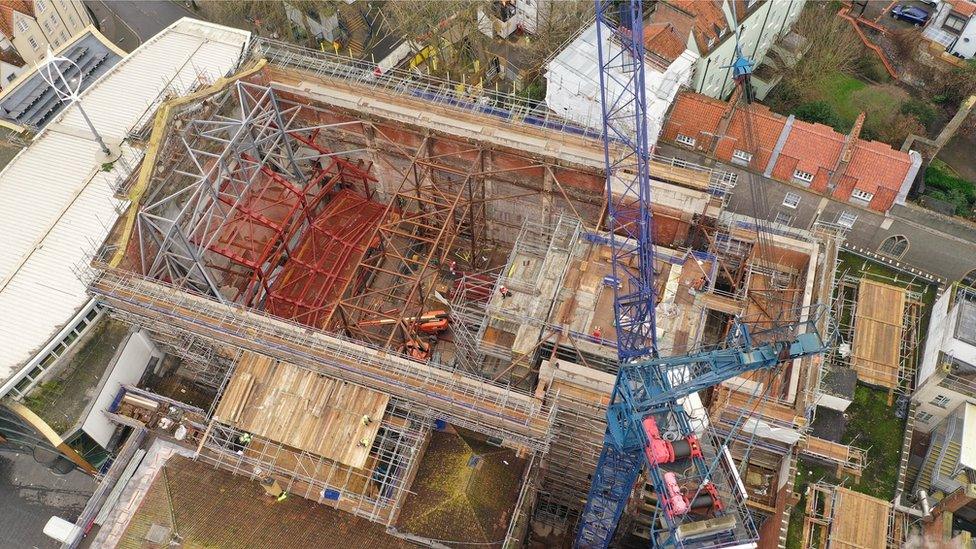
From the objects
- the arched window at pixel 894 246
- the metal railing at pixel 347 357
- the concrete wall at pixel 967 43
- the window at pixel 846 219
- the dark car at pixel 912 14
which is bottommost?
the metal railing at pixel 347 357

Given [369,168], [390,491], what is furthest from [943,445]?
[369,168]

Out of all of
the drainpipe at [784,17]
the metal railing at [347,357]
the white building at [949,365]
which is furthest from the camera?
the drainpipe at [784,17]

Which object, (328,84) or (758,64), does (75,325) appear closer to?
(328,84)

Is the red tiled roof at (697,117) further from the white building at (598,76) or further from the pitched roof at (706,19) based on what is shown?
the pitched roof at (706,19)

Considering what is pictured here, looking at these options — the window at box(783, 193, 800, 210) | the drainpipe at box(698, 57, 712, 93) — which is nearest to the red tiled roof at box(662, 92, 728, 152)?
the window at box(783, 193, 800, 210)

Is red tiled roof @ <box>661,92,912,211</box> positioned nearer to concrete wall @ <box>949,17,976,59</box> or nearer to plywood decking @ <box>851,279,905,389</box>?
plywood decking @ <box>851,279,905,389</box>

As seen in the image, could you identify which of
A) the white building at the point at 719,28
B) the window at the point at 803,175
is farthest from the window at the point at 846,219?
the white building at the point at 719,28
